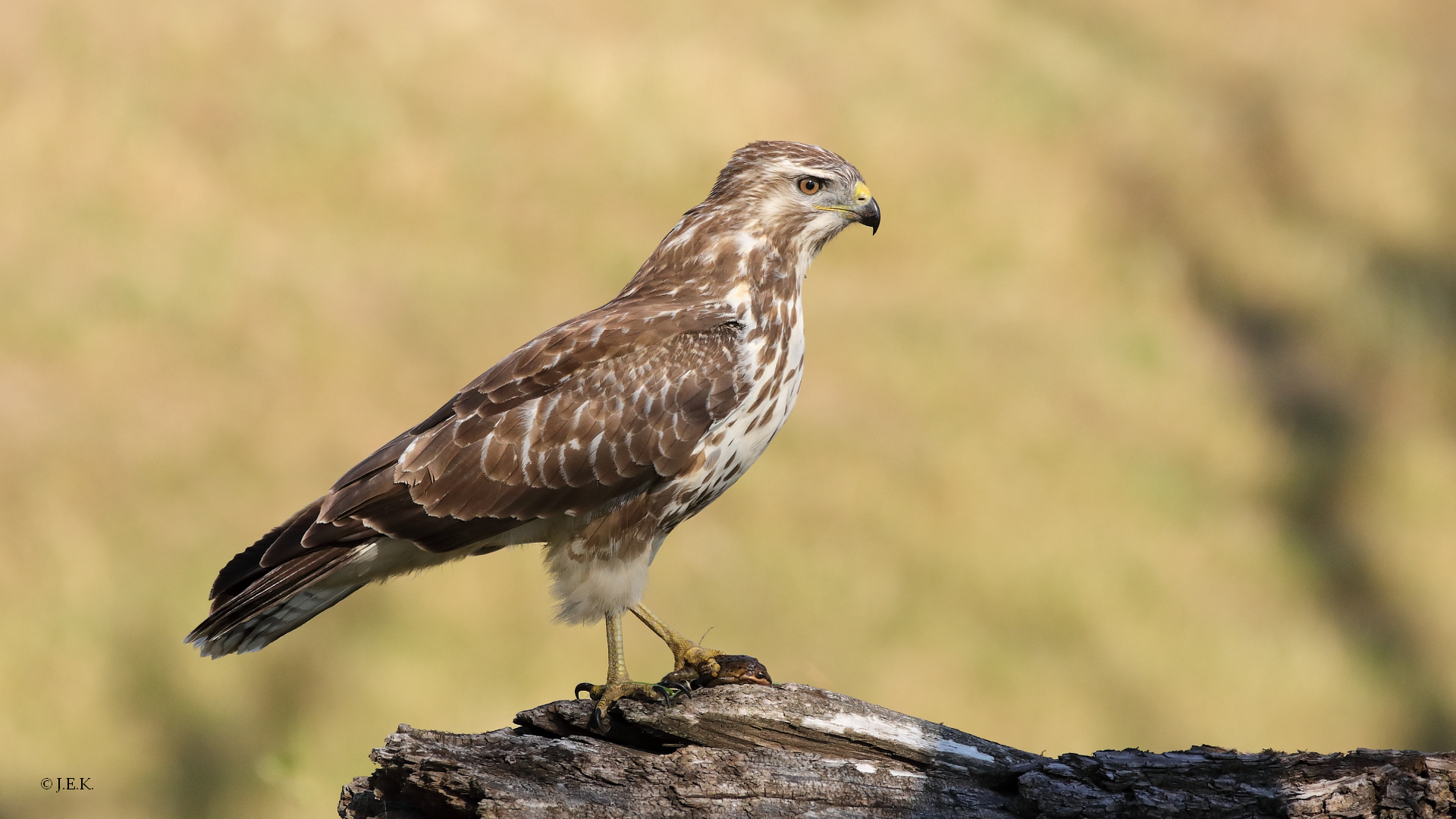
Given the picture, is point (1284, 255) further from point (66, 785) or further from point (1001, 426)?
point (66, 785)

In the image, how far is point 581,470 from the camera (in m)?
4.71

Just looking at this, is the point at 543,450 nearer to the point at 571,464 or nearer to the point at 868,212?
the point at 571,464

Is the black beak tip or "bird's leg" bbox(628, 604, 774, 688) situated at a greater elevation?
the black beak tip

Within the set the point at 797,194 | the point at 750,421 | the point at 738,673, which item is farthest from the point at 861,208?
the point at 738,673

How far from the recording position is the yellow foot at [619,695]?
185 inches

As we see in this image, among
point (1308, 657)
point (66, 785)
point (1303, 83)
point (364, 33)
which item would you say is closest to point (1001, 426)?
point (1308, 657)

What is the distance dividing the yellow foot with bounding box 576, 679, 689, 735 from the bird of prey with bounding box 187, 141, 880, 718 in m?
0.01

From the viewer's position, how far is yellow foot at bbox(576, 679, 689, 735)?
471 centimetres

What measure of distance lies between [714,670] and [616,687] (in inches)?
17.2

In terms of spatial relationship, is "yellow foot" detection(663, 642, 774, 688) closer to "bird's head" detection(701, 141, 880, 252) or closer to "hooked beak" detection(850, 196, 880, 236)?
"bird's head" detection(701, 141, 880, 252)

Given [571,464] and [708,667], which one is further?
[708,667]

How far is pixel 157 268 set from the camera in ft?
27.4

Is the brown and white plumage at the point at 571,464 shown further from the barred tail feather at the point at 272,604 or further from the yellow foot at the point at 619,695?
the yellow foot at the point at 619,695

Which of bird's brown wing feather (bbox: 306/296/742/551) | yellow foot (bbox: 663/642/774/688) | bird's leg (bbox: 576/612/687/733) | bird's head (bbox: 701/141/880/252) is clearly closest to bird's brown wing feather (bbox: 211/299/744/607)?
bird's brown wing feather (bbox: 306/296/742/551)
